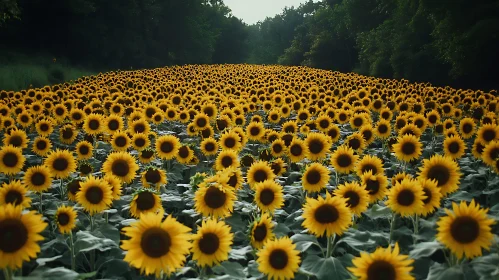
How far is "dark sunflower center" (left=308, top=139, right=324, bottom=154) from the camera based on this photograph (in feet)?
20.0

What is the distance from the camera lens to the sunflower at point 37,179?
479 cm

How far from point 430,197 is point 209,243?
77.5 inches

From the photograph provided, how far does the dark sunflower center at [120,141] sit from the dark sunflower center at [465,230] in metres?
5.14

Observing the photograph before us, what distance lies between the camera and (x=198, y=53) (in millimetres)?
56938

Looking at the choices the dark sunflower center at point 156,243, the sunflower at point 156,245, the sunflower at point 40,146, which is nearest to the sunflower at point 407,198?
the sunflower at point 156,245

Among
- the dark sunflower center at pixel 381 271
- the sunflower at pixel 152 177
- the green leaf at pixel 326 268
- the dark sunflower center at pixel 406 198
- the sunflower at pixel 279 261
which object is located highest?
the dark sunflower center at pixel 406 198

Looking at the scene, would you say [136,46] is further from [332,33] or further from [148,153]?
[148,153]

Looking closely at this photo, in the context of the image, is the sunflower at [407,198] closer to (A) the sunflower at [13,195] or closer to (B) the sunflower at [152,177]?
(B) the sunflower at [152,177]

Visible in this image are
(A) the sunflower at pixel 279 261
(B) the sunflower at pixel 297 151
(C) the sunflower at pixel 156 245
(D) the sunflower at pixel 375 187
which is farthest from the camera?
(B) the sunflower at pixel 297 151

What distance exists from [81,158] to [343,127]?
554 centimetres

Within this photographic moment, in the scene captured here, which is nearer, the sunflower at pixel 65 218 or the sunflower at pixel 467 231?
the sunflower at pixel 467 231

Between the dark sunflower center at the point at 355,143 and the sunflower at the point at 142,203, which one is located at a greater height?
the dark sunflower center at the point at 355,143

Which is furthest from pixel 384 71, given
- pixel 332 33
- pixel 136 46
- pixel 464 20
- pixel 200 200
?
pixel 200 200

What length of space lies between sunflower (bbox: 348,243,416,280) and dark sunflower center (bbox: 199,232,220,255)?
1.04 meters
